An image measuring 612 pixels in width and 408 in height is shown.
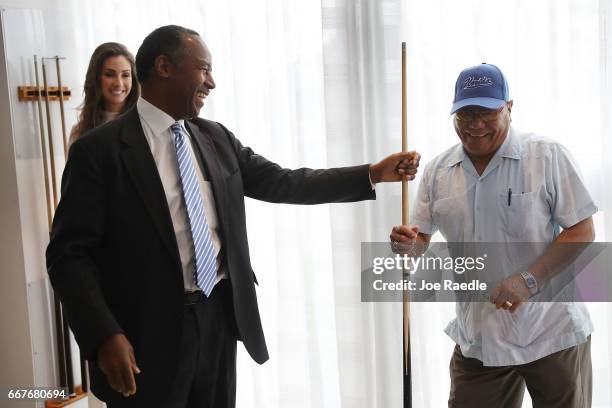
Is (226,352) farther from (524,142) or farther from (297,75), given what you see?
(297,75)

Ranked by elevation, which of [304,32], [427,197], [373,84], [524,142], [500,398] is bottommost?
[500,398]

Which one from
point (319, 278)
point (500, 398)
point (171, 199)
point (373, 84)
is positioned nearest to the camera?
point (171, 199)

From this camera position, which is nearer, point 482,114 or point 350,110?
point 482,114

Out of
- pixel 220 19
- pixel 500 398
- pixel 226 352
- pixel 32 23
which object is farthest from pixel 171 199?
pixel 32 23

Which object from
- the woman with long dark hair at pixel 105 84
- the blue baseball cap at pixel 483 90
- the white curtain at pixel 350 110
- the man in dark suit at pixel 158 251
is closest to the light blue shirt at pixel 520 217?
the blue baseball cap at pixel 483 90

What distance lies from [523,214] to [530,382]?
515mm

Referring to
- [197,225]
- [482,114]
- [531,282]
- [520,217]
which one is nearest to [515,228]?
[520,217]

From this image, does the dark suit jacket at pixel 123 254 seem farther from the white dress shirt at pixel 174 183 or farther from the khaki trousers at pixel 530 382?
the khaki trousers at pixel 530 382

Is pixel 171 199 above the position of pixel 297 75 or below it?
below

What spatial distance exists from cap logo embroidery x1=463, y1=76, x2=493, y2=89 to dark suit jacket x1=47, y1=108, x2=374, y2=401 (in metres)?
0.79

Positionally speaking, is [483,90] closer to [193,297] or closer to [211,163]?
[211,163]

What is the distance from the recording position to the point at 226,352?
184 centimetres

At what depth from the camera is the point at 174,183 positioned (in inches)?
69.9

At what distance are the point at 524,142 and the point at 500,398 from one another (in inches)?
31.2
